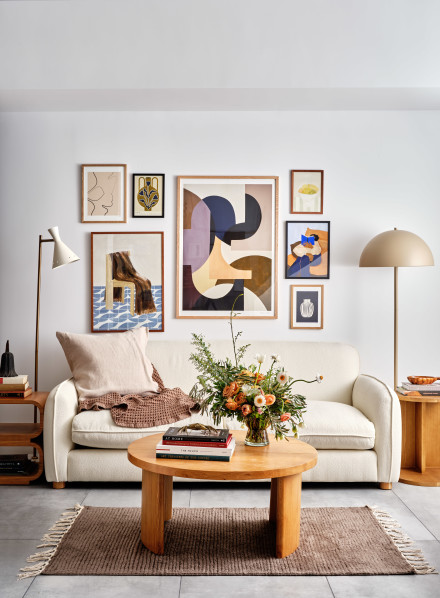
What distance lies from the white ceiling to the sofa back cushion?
173cm

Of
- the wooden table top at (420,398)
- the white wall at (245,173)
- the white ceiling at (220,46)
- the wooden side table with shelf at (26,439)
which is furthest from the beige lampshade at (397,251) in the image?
the wooden side table with shelf at (26,439)

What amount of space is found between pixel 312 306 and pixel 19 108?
2559mm

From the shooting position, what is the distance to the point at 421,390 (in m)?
3.76

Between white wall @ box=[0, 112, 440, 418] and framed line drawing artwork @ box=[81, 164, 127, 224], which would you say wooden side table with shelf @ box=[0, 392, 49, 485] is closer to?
white wall @ box=[0, 112, 440, 418]

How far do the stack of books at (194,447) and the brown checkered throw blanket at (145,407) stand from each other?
87cm

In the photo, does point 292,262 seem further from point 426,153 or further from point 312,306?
point 426,153

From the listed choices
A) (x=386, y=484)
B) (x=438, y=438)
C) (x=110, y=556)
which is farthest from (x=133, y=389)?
(x=438, y=438)

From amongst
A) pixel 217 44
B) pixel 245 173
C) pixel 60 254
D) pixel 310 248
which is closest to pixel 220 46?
pixel 217 44

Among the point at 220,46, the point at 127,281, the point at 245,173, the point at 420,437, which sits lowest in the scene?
the point at 420,437

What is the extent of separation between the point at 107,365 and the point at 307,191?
1904mm

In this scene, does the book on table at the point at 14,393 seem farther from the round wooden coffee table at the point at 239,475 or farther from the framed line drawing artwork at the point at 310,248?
the framed line drawing artwork at the point at 310,248

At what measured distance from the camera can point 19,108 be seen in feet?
14.0

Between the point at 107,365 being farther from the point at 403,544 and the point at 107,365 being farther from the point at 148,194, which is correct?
the point at 403,544

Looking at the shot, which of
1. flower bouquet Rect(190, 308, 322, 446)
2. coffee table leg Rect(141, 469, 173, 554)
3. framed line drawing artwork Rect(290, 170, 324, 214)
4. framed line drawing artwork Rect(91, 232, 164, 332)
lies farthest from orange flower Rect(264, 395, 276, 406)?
framed line drawing artwork Rect(290, 170, 324, 214)
